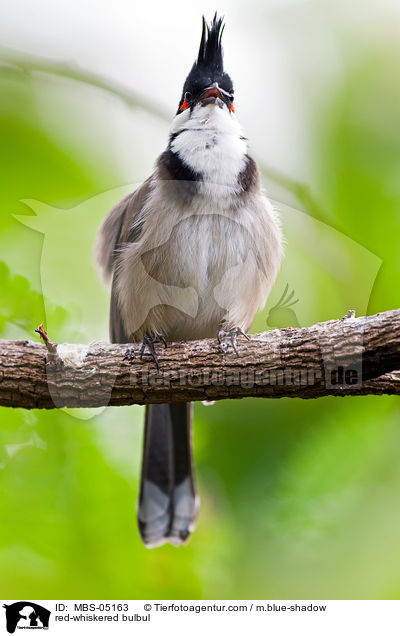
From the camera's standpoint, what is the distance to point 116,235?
2.49 m

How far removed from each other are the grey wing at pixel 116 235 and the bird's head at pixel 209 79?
0.32m

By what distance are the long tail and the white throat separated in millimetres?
942

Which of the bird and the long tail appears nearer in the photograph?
the bird

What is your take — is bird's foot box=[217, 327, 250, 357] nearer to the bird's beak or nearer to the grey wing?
the grey wing

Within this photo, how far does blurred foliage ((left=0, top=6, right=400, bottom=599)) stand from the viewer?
1896 mm

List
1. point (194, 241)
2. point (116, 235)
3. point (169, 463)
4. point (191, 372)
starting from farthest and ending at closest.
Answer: point (169, 463) < point (116, 235) < point (194, 241) < point (191, 372)

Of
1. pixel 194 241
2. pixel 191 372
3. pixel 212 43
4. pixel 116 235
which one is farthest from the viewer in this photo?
pixel 116 235

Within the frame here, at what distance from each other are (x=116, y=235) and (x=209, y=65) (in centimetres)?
74
